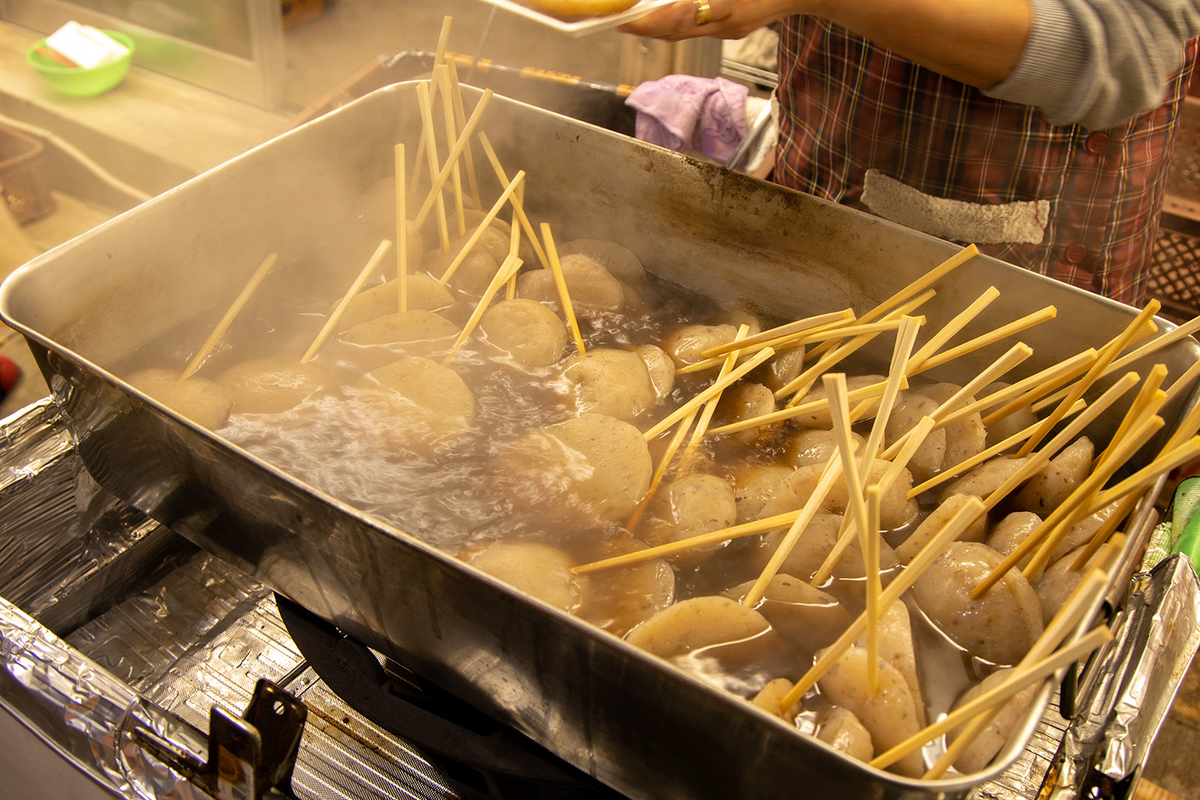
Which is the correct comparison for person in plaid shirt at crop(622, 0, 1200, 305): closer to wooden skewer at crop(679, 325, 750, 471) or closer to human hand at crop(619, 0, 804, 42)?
human hand at crop(619, 0, 804, 42)

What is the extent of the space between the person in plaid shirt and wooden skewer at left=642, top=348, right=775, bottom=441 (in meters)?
0.63

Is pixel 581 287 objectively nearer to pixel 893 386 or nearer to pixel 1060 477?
pixel 893 386

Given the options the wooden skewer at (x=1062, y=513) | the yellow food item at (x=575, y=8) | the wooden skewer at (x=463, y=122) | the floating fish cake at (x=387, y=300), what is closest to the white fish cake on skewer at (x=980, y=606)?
the wooden skewer at (x=1062, y=513)

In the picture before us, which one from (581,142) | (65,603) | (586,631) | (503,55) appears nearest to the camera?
(586,631)

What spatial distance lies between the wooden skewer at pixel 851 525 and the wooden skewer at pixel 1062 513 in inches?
7.6

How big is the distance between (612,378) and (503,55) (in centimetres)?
317

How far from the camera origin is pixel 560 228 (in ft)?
7.25

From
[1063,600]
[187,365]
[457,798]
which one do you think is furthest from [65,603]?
[1063,600]

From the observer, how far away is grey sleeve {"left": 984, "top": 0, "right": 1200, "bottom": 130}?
1.59m

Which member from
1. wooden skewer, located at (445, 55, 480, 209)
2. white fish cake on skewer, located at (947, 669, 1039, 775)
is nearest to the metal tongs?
white fish cake on skewer, located at (947, 669, 1039, 775)

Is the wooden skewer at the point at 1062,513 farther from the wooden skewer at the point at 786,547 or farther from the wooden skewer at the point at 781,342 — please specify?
the wooden skewer at the point at 781,342

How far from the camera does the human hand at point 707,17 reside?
159 cm

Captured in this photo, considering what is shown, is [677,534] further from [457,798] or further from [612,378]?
[457,798]

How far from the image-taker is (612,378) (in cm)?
168
